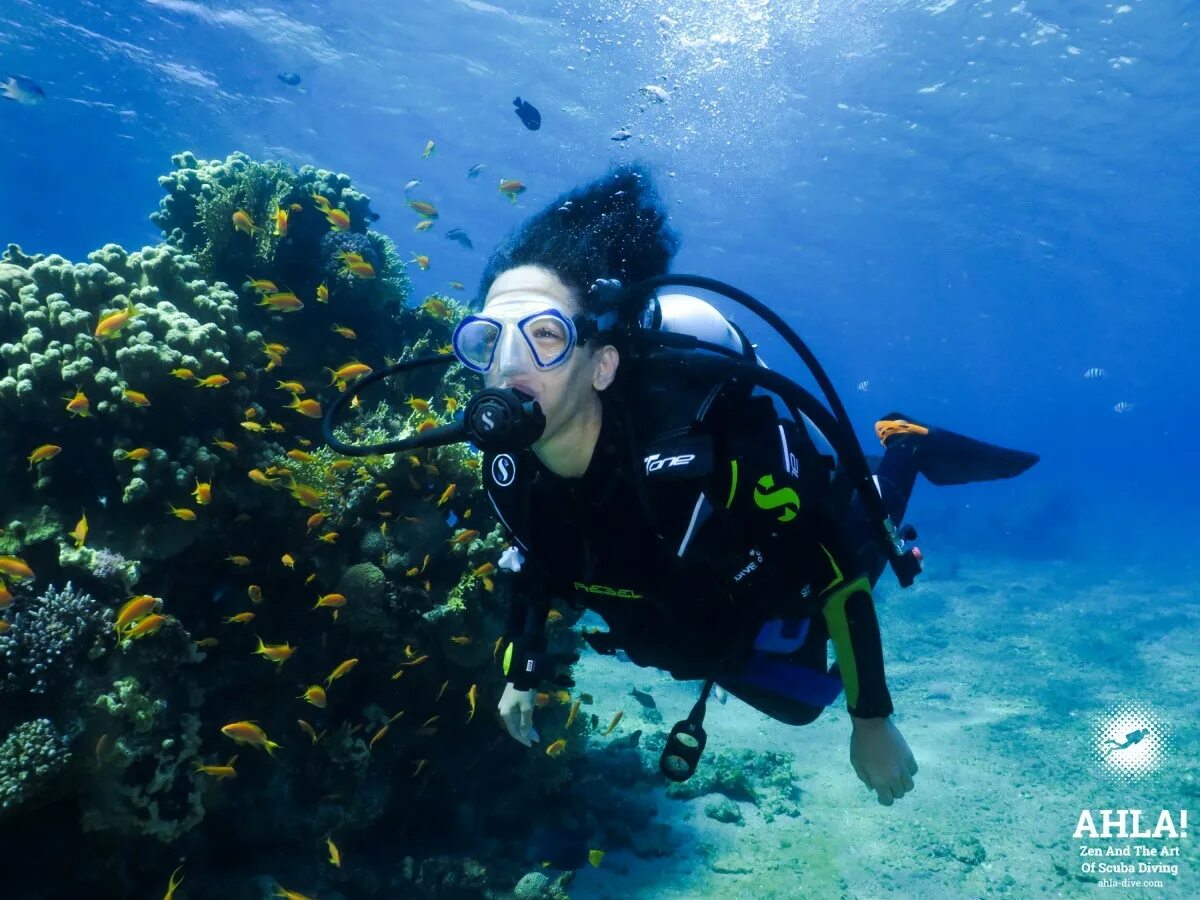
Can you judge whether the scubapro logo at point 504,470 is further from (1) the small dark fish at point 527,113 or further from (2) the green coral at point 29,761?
(1) the small dark fish at point 527,113

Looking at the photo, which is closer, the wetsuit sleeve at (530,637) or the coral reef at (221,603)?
the wetsuit sleeve at (530,637)

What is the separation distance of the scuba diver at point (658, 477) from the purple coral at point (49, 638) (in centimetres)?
249

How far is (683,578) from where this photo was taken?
10.8 ft

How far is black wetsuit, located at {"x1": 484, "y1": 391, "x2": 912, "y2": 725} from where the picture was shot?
2.91 metres

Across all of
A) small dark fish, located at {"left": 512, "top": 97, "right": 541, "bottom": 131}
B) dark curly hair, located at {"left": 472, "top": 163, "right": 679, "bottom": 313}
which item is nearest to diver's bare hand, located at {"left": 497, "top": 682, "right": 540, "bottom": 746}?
dark curly hair, located at {"left": 472, "top": 163, "right": 679, "bottom": 313}

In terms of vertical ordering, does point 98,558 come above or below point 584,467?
below

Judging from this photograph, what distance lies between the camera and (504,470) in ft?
11.9

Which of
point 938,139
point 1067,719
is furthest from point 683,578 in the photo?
point 938,139

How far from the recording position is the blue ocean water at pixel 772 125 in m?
22.4

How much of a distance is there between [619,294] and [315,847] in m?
5.09

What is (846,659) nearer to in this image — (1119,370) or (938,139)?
(938,139)

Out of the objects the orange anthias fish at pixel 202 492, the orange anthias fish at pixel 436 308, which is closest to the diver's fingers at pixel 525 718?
the orange anthias fish at pixel 202 492

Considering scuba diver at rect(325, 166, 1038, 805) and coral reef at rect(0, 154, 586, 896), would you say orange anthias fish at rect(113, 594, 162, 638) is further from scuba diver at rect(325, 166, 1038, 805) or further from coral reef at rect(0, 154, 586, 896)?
scuba diver at rect(325, 166, 1038, 805)

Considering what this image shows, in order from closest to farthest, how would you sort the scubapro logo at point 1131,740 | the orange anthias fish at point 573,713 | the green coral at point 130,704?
1. the green coral at point 130,704
2. the orange anthias fish at point 573,713
3. the scubapro logo at point 1131,740
